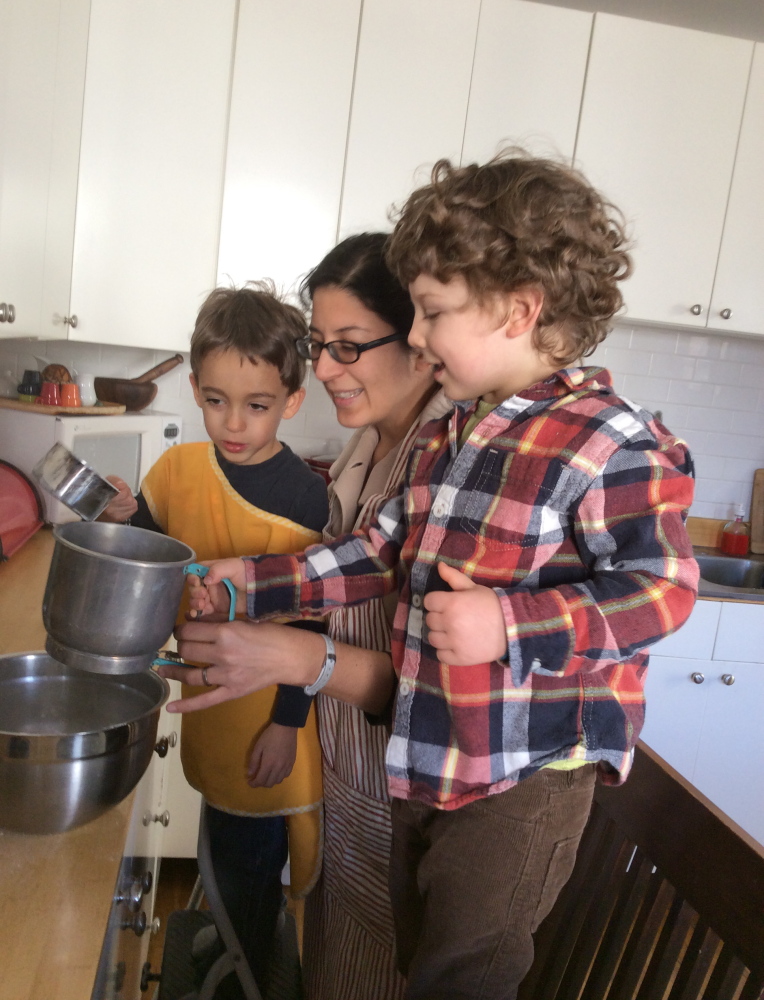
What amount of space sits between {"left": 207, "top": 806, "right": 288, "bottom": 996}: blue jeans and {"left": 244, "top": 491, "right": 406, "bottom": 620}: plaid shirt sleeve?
0.50m

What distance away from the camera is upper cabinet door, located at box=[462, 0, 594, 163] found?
2371 millimetres

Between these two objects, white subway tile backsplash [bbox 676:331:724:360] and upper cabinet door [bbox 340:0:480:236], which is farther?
white subway tile backsplash [bbox 676:331:724:360]

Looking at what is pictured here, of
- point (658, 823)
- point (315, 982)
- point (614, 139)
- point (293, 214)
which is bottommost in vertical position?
point (315, 982)

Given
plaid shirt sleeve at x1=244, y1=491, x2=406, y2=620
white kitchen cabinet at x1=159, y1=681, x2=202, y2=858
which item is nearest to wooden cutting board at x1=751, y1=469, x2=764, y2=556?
white kitchen cabinet at x1=159, y1=681, x2=202, y2=858

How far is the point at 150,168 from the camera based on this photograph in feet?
7.72

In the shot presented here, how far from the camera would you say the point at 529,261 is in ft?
2.79

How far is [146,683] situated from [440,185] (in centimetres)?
69

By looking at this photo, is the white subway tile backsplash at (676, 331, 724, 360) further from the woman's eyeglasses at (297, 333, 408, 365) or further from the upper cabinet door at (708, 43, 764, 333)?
the woman's eyeglasses at (297, 333, 408, 365)

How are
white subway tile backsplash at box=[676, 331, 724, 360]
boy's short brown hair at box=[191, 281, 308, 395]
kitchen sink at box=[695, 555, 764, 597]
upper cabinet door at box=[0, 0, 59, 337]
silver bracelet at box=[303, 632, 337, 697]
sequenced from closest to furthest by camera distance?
silver bracelet at box=[303, 632, 337, 697] < boy's short brown hair at box=[191, 281, 308, 395] < upper cabinet door at box=[0, 0, 59, 337] < kitchen sink at box=[695, 555, 764, 597] < white subway tile backsplash at box=[676, 331, 724, 360]

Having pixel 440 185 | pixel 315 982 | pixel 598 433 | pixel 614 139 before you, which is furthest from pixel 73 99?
pixel 315 982

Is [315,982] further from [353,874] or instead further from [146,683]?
[146,683]

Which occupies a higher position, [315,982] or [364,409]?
[364,409]

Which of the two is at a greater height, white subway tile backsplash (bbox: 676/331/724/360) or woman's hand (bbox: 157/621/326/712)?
white subway tile backsplash (bbox: 676/331/724/360)

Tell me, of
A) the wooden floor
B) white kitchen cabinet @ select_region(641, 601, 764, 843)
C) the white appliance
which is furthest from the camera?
white kitchen cabinet @ select_region(641, 601, 764, 843)
